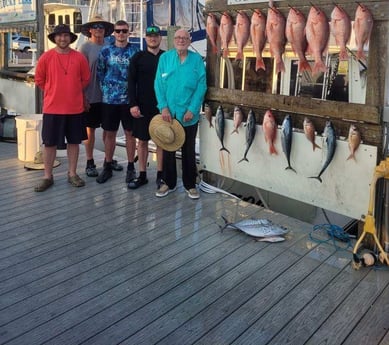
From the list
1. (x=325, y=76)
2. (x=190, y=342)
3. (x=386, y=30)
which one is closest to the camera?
(x=190, y=342)

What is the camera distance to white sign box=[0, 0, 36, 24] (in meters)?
7.21

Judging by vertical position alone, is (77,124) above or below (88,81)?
below

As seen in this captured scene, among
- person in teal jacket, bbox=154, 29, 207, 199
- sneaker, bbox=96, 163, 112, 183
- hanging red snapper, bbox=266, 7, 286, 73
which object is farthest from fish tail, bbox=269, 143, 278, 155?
sneaker, bbox=96, 163, 112, 183

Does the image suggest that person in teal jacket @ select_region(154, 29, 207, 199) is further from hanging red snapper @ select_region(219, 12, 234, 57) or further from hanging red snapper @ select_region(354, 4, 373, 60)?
hanging red snapper @ select_region(354, 4, 373, 60)

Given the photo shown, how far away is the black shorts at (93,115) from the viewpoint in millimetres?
5262

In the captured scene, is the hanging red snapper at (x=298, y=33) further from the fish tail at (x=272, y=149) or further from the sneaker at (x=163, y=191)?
the sneaker at (x=163, y=191)

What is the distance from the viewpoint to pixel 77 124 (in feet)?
16.0

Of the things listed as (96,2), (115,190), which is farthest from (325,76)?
(96,2)

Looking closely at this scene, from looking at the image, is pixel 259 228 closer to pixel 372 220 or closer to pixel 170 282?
pixel 372 220

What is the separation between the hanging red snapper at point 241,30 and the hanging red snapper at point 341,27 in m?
0.88

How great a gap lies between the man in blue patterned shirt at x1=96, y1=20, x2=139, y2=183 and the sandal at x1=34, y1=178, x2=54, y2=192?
0.50m

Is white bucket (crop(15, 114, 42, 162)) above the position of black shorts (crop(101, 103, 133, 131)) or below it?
below

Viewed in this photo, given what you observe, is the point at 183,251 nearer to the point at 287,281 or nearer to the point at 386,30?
the point at 287,281

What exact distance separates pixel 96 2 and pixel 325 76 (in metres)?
9.67
